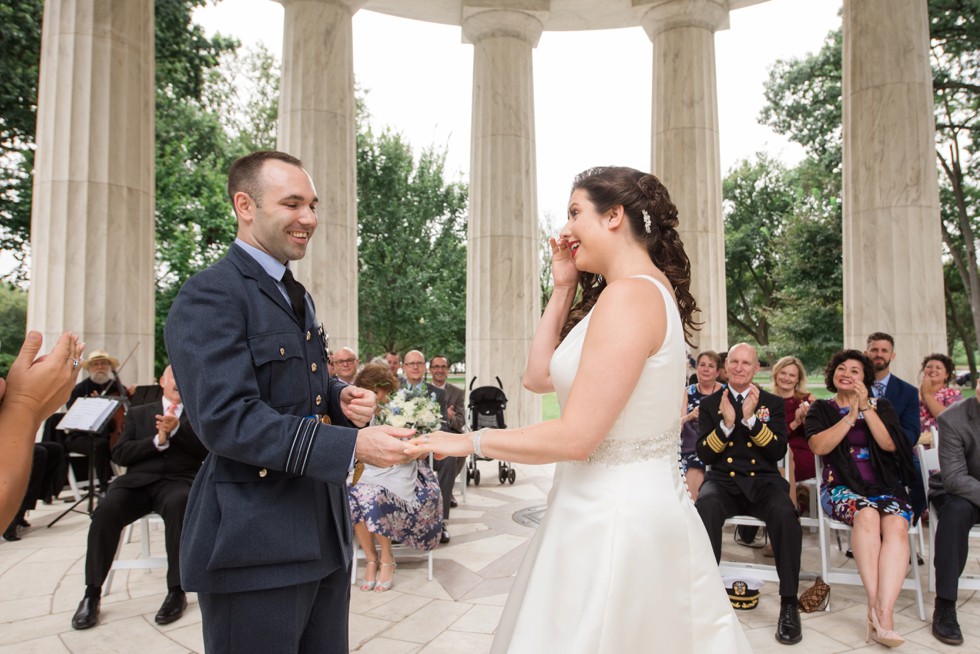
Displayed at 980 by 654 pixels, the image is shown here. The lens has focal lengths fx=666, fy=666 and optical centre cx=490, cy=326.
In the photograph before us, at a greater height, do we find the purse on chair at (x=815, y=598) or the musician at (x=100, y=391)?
the musician at (x=100, y=391)

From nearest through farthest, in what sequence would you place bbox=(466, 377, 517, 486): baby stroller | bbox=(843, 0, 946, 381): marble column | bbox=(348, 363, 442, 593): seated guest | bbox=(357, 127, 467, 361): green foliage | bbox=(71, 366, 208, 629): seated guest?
bbox=(71, 366, 208, 629): seated guest, bbox=(348, 363, 442, 593): seated guest, bbox=(843, 0, 946, 381): marble column, bbox=(466, 377, 517, 486): baby stroller, bbox=(357, 127, 467, 361): green foliage

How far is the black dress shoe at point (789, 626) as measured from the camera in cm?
538

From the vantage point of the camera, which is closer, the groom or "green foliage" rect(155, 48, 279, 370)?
the groom

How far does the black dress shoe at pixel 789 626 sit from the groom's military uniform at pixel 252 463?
4.34 m

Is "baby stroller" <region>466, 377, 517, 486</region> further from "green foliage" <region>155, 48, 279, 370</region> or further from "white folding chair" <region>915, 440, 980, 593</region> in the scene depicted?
"green foliage" <region>155, 48, 279, 370</region>

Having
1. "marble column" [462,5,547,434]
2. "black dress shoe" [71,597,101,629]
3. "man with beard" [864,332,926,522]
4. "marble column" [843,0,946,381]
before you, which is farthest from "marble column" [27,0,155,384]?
"marble column" [843,0,946,381]

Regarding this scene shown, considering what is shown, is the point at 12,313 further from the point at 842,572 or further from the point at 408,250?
the point at 842,572

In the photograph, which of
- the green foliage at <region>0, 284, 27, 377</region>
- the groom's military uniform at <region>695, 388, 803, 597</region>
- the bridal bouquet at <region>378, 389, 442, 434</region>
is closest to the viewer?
the bridal bouquet at <region>378, 389, 442, 434</region>

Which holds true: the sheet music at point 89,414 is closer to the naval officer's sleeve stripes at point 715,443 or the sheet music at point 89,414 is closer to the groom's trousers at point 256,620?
the groom's trousers at point 256,620

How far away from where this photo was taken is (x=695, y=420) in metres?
8.81

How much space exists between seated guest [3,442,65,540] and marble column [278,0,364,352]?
503 centimetres

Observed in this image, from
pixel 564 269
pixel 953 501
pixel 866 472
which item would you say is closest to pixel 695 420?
pixel 866 472

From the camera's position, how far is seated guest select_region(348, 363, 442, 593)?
6.91m

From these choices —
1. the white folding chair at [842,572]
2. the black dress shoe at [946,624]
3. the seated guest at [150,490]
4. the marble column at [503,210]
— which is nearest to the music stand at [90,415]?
the seated guest at [150,490]
